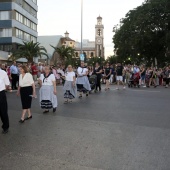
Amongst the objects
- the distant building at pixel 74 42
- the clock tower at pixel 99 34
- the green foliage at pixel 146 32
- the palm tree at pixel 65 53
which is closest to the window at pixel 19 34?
the palm tree at pixel 65 53

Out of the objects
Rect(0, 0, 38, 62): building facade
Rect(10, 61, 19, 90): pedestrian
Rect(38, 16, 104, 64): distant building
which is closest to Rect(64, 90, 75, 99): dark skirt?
Rect(10, 61, 19, 90): pedestrian

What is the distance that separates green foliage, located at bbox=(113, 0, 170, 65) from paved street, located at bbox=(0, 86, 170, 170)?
3788 centimetres

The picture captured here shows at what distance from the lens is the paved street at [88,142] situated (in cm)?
532

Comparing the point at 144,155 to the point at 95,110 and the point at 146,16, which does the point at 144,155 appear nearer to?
the point at 95,110

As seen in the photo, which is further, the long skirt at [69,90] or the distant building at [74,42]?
the distant building at [74,42]

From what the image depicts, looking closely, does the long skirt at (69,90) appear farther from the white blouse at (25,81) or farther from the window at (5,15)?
the window at (5,15)

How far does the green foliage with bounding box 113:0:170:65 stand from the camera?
47281 mm

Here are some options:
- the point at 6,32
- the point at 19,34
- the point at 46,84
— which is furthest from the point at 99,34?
the point at 46,84

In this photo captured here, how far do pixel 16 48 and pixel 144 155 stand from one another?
59.1m

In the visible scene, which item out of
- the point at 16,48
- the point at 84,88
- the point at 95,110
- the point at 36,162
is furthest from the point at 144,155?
the point at 16,48

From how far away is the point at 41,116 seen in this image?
9961 mm

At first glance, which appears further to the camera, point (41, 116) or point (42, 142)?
point (41, 116)

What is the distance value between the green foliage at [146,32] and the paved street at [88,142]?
37.9 meters

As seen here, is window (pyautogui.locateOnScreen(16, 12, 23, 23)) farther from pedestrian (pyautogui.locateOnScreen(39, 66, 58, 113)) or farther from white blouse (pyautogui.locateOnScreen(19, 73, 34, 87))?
white blouse (pyautogui.locateOnScreen(19, 73, 34, 87))
